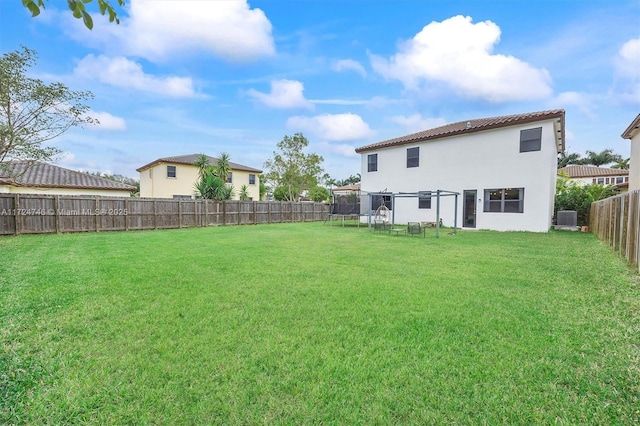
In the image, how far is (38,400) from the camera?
6.57 ft

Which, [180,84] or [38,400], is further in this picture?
[180,84]

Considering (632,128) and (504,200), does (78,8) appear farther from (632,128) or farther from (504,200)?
(632,128)

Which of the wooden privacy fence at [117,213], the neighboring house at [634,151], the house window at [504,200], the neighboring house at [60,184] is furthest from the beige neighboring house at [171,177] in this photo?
the neighboring house at [634,151]

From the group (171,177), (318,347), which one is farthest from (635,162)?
(171,177)

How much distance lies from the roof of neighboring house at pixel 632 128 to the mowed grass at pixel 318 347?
29.6 ft

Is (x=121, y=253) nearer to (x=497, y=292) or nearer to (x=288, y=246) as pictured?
(x=288, y=246)

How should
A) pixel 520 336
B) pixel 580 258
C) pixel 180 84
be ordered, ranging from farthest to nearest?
pixel 180 84 < pixel 580 258 < pixel 520 336

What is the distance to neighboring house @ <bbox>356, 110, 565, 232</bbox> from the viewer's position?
43.0 feet

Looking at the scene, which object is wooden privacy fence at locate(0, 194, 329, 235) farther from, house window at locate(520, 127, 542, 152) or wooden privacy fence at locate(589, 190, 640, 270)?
wooden privacy fence at locate(589, 190, 640, 270)

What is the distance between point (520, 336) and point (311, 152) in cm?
3162

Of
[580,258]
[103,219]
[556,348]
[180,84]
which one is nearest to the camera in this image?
[556,348]

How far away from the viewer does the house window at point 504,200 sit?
13.6 metres

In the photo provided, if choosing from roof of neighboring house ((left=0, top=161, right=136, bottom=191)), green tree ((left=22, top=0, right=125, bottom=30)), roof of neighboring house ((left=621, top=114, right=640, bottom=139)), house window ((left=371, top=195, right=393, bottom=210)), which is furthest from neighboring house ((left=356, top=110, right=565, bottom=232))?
roof of neighboring house ((left=0, top=161, right=136, bottom=191))

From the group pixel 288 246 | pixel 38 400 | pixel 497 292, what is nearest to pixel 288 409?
pixel 38 400
